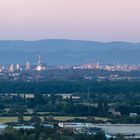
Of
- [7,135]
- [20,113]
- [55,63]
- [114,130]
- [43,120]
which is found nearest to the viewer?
[7,135]

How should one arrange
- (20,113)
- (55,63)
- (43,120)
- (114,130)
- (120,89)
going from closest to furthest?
(114,130)
(43,120)
(20,113)
(120,89)
(55,63)

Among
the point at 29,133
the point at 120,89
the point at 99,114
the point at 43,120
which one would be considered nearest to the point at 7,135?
the point at 29,133

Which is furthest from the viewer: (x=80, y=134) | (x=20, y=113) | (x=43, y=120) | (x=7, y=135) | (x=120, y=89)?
(x=120, y=89)

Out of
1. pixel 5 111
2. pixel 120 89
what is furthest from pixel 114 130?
pixel 120 89

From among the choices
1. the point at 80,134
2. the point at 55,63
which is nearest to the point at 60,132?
the point at 80,134

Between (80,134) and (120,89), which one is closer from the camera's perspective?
(80,134)

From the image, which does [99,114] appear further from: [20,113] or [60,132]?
[60,132]

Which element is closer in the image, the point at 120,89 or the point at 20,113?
the point at 20,113

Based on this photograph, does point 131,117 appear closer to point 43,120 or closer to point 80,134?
point 43,120

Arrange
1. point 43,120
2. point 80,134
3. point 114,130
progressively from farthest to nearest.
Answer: point 43,120
point 114,130
point 80,134
